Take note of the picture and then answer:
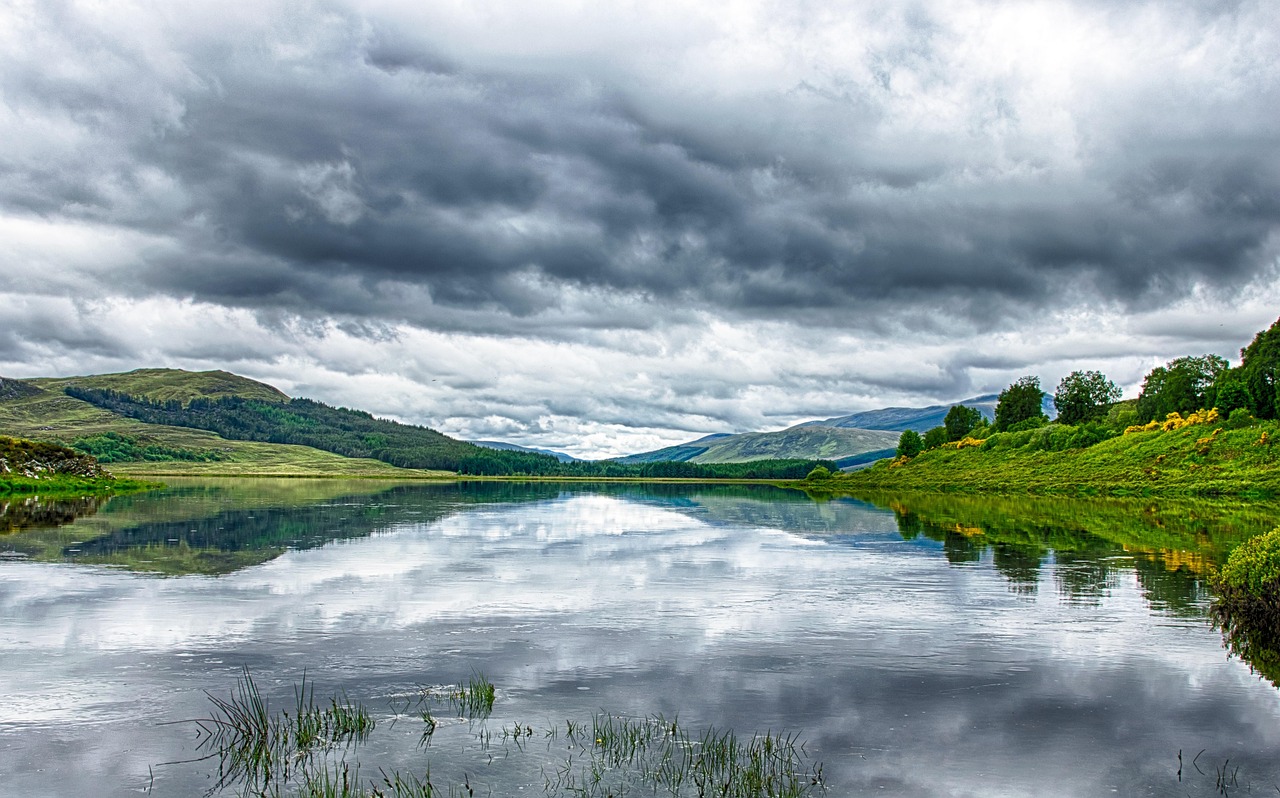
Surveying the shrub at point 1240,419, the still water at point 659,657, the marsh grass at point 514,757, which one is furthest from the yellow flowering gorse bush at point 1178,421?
the marsh grass at point 514,757

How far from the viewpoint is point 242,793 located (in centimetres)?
1292

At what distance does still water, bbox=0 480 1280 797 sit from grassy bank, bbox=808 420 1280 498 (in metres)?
57.9

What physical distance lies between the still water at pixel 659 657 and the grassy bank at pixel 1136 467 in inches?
2281

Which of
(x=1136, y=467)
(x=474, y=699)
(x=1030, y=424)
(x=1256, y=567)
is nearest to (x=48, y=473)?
(x=474, y=699)

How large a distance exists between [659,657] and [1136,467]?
11630 centimetres

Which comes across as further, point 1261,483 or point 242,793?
point 1261,483

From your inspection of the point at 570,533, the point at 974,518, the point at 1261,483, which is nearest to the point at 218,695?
the point at 570,533

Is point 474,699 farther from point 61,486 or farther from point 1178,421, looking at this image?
point 1178,421

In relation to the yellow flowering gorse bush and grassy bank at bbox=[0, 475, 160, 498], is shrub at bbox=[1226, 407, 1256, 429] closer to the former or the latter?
the yellow flowering gorse bush

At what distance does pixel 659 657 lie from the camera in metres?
21.7

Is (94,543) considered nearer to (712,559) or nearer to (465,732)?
(712,559)

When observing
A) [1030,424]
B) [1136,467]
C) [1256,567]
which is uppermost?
[1030,424]

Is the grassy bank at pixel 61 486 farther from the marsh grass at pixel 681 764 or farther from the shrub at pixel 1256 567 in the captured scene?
the shrub at pixel 1256 567

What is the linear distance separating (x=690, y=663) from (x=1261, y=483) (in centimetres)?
8893
